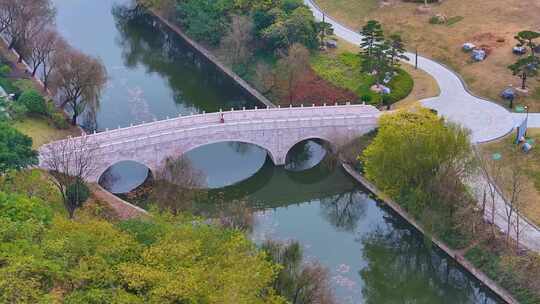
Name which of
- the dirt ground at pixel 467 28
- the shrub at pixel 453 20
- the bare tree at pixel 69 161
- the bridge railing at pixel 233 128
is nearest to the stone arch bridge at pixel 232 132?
the bridge railing at pixel 233 128

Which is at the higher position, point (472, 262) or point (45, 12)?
point (45, 12)

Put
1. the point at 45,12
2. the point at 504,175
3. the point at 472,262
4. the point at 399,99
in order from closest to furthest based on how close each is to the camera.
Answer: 1. the point at 472,262
2. the point at 504,175
3. the point at 399,99
4. the point at 45,12

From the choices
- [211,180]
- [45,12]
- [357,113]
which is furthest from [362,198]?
[45,12]

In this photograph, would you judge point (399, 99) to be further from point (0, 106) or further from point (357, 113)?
point (0, 106)

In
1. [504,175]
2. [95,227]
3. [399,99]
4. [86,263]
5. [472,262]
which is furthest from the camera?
[399,99]

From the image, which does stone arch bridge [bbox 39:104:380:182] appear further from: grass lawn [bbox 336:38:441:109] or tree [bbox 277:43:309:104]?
tree [bbox 277:43:309:104]

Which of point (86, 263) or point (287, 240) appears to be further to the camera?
point (287, 240)

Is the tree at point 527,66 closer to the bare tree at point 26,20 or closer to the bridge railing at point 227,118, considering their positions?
the bridge railing at point 227,118

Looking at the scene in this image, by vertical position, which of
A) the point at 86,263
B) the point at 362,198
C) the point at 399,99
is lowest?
the point at 362,198
